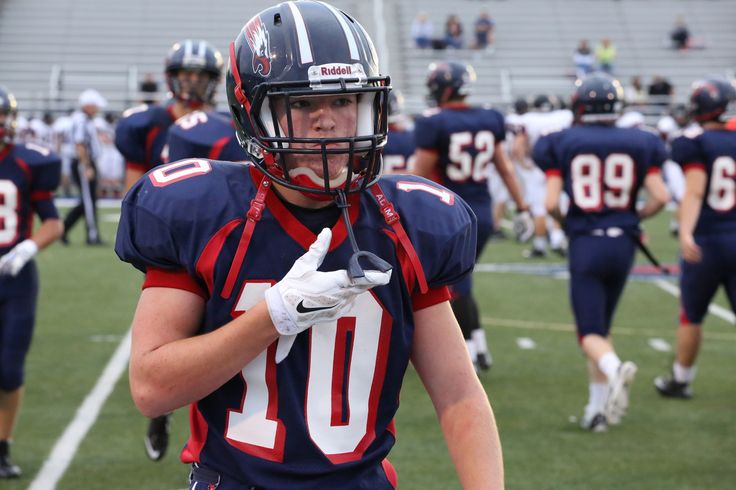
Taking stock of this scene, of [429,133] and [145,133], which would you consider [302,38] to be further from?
[429,133]

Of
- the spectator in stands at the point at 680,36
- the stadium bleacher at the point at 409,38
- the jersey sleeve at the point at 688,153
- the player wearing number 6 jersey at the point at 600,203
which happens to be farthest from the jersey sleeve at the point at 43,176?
the spectator in stands at the point at 680,36

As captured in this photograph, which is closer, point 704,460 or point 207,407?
point 207,407

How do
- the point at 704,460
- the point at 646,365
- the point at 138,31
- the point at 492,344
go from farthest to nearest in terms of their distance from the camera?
the point at 138,31
the point at 492,344
the point at 646,365
the point at 704,460

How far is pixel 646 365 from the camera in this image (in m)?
7.79

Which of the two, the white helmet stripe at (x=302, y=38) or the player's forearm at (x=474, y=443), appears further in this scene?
the player's forearm at (x=474, y=443)

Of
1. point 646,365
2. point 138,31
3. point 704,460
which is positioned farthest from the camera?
point 138,31

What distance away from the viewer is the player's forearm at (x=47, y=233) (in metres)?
5.49

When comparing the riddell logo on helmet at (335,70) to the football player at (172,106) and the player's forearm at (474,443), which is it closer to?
the player's forearm at (474,443)

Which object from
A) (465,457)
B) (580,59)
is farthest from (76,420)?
(580,59)

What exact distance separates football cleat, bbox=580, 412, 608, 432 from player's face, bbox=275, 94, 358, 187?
422 centimetres

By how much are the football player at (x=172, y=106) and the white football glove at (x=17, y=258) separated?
63cm

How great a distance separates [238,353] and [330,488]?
0.39 metres

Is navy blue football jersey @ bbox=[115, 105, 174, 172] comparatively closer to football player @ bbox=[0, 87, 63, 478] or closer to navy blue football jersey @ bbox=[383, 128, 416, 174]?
football player @ bbox=[0, 87, 63, 478]

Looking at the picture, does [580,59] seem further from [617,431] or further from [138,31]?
[617,431]
